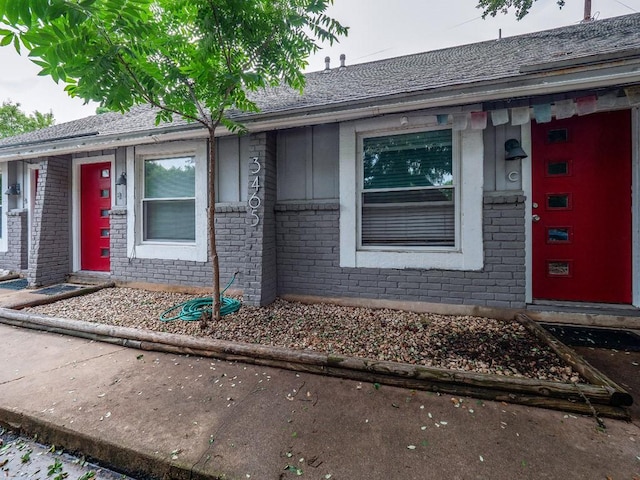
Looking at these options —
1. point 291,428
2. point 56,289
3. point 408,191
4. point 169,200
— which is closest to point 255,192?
point 169,200

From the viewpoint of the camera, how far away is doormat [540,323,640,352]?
255 cm

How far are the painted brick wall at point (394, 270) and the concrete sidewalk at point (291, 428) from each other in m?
1.60

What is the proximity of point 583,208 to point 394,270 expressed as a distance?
2.20m

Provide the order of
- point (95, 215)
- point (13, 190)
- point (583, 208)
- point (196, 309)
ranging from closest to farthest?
point (583, 208), point (196, 309), point (95, 215), point (13, 190)

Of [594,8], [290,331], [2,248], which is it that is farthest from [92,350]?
[594,8]

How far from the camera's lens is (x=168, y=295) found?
429 cm

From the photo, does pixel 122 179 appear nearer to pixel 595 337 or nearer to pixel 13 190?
pixel 13 190

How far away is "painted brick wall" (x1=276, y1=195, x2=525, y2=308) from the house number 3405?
353 millimetres

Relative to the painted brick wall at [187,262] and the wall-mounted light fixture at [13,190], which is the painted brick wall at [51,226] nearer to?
the wall-mounted light fixture at [13,190]

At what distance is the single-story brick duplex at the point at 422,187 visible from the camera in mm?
2979

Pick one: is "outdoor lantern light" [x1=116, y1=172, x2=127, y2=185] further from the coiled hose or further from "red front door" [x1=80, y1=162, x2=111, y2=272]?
the coiled hose

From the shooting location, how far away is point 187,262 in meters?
4.34

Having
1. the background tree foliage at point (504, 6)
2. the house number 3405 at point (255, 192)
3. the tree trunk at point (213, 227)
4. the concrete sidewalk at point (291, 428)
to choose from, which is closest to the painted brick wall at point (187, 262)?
the house number 3405 at point (255, 192)

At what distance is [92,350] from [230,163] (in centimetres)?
272
